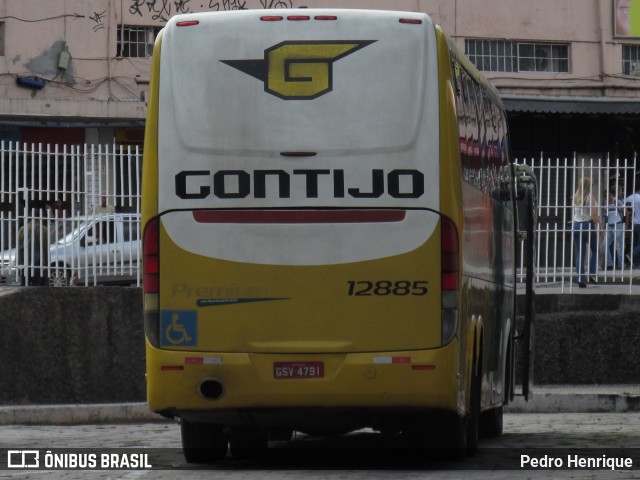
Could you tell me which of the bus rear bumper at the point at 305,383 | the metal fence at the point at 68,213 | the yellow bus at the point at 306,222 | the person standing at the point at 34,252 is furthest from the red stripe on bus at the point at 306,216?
the person standing at the point at 34,252

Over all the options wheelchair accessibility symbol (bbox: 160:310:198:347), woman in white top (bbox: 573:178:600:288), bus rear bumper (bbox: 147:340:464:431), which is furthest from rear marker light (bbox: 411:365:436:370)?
woman in white top (bbox: 573:178:600:288)

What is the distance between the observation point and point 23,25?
104 feet

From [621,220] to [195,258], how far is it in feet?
32.7

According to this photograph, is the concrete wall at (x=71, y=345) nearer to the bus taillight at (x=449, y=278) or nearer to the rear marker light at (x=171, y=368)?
the rear marker light at (x=171, y=368)

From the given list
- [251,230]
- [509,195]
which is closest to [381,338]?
[251,230]

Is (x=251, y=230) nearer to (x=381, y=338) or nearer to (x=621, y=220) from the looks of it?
(x=381, y=338)

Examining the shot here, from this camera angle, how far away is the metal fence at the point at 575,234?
18.2 meters

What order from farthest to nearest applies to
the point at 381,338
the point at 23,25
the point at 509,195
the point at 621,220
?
the point at 23,25 → the point at 621,220 → the point at 509,195 → the point at 381,338

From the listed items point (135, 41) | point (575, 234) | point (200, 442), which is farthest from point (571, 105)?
point (200, 442)

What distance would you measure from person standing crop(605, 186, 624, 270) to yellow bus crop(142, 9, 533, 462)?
909 centimetres

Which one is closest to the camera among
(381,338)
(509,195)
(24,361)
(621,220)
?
(381,338)

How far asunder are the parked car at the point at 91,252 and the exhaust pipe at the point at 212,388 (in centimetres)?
644

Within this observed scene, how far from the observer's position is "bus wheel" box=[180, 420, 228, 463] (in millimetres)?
10477

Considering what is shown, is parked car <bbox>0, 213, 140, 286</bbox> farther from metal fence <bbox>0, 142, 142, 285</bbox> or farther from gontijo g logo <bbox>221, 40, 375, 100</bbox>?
gontijo g logo <bbox>221, 40, 375, 100</bbox>
